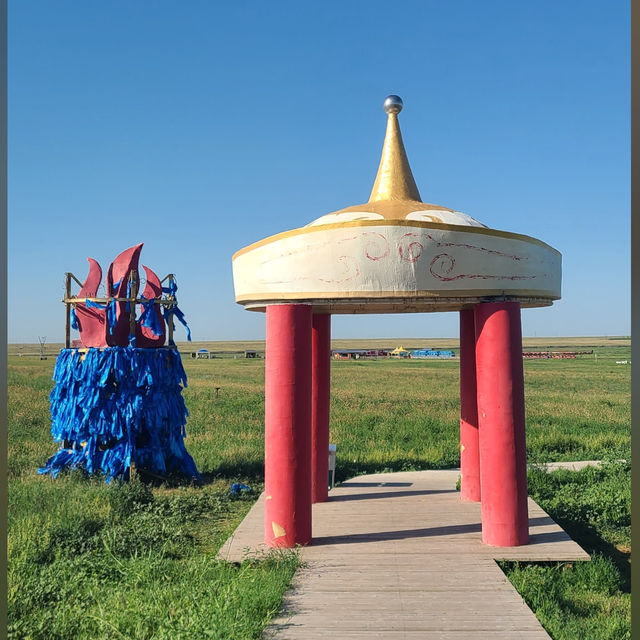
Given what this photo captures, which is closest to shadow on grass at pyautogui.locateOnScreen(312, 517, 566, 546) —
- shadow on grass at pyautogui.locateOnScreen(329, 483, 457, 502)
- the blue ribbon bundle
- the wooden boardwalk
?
the wooden boardwalk

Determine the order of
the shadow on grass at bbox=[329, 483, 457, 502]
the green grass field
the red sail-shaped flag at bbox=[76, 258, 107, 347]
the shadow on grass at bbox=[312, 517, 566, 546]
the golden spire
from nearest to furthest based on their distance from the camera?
the green grass field < the shadow on grass at bbox=[312, 517, 566, 546] < the golden spire < the shadow on grass at bbox=[329, 483, 457, 502] < the red sail-shaped flag at bbox=[76, 258, 107, 347]

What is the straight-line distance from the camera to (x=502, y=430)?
7484 millimetres

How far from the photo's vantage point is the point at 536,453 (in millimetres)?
15898

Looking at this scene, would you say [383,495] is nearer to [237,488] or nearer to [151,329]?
[237,488]

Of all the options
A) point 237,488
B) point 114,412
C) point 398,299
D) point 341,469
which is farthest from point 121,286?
point 398,299

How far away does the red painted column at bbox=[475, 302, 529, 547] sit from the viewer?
749cm

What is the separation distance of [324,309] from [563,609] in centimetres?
519

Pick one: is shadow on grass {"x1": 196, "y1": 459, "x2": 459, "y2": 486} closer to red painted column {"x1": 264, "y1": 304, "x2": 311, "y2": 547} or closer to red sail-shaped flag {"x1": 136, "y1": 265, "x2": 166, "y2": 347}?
red sail-shaped flag {"x1": 136, "y1": 265, "x2": 166, "y2": 347}

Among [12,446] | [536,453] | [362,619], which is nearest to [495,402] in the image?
[362,619]

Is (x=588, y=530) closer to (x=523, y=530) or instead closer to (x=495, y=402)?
(x=523, y=530)

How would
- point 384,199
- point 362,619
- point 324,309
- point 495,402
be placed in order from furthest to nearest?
point 324,309, point 384,199, point 495,402, point 362,619

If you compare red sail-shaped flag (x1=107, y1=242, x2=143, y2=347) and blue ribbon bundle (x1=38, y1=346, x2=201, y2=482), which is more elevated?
red sail-shaped flag (x1=107, y1=242, x2=143, y2=347)

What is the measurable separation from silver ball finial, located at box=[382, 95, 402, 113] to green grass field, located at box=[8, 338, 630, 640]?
6507 millimetres

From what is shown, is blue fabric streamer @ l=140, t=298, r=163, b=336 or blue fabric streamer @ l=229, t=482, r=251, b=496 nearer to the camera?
blue fabric streamer @ l=229, t=482, r=251, b=496
